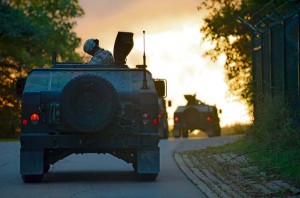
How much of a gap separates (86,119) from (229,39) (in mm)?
23672

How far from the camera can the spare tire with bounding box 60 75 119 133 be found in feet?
55.0

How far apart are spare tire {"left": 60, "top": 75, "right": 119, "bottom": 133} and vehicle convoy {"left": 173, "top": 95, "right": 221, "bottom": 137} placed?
3127 cm

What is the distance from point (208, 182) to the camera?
16.5 meters

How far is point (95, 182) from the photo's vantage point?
17.2 metres

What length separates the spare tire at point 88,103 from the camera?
16.8 metres

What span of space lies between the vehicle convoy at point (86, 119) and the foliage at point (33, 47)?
3893 centimetres

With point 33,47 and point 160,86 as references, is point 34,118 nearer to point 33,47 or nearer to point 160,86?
point 160,86

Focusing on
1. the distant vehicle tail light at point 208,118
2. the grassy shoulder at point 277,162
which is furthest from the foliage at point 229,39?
the grassy shoulder at point 277,162

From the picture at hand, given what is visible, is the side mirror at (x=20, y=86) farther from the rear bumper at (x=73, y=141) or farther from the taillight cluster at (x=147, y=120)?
the taillight cluster at (x=147, y=120)

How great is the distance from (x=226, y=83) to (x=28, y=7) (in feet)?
83.7

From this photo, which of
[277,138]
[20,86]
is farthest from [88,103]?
[277,138]

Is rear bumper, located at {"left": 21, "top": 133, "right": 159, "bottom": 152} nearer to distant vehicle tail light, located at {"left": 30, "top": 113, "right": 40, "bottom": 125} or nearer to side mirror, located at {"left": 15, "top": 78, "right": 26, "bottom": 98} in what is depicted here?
distant vehicle tail light, located at {"left": 30, "top": 113, "right": 40, "bottom": 125}

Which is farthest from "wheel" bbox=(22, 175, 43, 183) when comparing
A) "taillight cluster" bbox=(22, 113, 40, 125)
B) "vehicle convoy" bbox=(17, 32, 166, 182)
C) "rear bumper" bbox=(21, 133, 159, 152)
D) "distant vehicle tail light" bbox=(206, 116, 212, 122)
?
"distant vehicle tail light" bbox=(206, 116, 212, 122)

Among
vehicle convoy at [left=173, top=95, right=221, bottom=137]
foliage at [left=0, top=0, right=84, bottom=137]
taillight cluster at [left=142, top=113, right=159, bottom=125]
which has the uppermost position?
A: foliage at [left=0, top=0, right=84, bottom=137]
